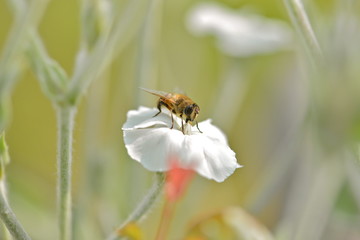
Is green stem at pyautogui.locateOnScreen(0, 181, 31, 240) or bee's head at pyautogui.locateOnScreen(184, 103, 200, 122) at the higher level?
bee's head at pyautogui.locateOnScreen(184, 103, 200, 122)

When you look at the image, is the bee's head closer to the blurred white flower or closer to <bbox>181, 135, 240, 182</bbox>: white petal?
<bbox>181, 135, 240, 182</bbox>: white petal

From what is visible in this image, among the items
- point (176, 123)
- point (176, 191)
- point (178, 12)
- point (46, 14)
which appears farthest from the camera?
point (46, 14)

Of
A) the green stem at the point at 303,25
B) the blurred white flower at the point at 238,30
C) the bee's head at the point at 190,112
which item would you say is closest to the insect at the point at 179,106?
the bee's head at the point at 190,112

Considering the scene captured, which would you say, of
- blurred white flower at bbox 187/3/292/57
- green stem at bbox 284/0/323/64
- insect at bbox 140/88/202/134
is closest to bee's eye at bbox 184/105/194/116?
insect at bbox 140/88/202/134

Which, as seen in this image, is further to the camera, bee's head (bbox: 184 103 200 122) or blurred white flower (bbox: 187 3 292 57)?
blurred white flower (bbox: 187 3 292 57)

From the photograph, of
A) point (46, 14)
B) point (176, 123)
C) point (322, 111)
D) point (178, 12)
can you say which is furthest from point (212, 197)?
point (322, 111)

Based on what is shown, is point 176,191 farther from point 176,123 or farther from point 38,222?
point 38,222

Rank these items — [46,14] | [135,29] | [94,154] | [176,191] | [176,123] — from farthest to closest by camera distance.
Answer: [46,14], [135,29], [94,154], [176,123], [176,191]

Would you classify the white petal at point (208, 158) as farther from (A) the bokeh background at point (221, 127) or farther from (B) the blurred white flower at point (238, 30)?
(B) the blurred white flower at point (238, 30)
